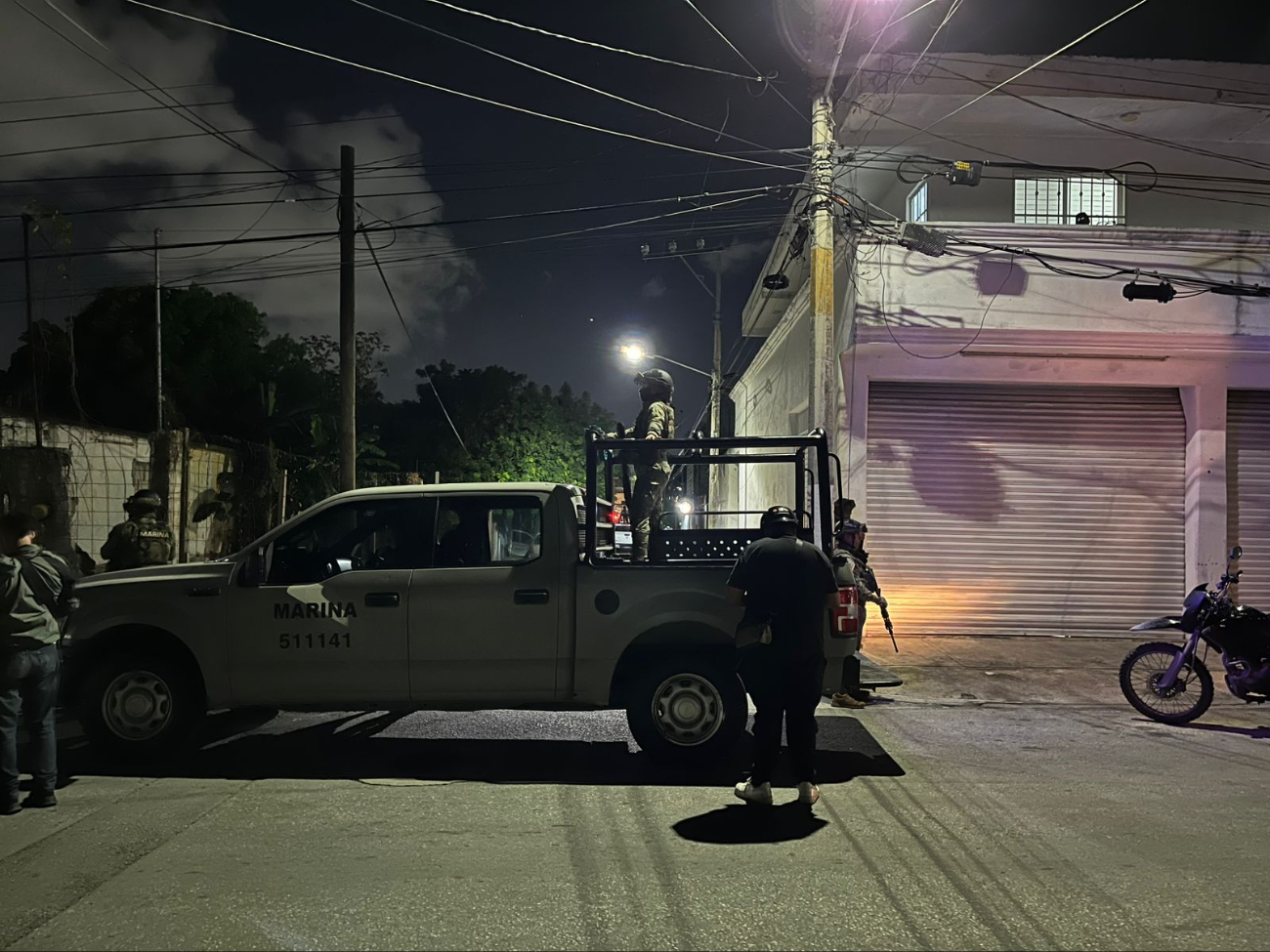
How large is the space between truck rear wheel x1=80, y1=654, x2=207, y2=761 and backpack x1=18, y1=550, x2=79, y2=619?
0.71 meters

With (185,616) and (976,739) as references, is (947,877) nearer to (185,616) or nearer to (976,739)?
(976,739)

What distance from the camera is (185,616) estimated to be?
21.3 feet

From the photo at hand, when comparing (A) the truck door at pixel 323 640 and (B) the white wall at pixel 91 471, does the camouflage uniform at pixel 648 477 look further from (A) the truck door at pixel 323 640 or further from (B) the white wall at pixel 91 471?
(B) the white wall at pixel 91 471

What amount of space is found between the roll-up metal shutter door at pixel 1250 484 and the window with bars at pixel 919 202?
17.5ft

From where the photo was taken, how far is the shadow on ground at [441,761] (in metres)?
6.32

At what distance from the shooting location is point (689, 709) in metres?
6.32

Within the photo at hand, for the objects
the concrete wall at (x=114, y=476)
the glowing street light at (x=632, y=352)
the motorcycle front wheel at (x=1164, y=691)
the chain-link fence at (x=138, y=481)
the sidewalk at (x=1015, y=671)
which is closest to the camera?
the motorcycle front wheel at (x=1164, y=691)

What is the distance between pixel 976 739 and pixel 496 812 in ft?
13.3

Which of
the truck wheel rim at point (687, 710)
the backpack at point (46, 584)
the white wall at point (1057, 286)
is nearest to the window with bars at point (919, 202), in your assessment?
the white wall at point (1057, 286)

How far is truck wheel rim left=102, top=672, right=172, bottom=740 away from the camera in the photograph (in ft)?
21.1

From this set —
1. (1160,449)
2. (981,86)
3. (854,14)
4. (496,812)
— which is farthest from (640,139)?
(496,812)

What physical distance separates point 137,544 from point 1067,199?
559 inches

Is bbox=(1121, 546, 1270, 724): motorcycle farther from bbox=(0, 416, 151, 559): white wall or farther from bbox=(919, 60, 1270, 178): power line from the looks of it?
bbox=(0, 416, 151, 559): white wall

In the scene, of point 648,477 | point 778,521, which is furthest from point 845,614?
point 648,477
